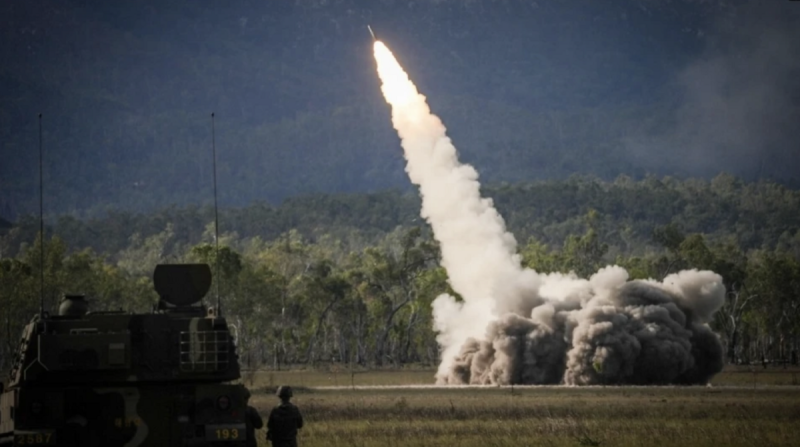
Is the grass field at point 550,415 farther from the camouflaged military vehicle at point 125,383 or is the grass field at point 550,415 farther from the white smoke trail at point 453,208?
the camouflaged military vehicle at point 125,383

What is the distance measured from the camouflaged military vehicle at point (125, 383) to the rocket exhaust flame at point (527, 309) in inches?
1699

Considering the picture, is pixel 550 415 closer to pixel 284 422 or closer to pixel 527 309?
pixel 284 422

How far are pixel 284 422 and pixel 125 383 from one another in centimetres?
257

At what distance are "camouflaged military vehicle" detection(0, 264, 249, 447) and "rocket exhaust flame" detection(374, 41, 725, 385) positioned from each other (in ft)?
142

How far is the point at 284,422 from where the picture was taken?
78.0ft

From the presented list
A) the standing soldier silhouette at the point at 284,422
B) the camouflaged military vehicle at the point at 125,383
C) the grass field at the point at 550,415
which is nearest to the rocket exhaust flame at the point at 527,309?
the grass field at the point at 550,415

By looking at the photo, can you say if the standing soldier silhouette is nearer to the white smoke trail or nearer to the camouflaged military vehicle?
the camouflaged military vehicle

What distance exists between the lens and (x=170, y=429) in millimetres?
22594

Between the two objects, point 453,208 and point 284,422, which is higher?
point 453,208

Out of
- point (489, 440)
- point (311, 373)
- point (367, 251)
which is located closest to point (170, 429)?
point (489, 440)

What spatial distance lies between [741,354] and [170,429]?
107 metres

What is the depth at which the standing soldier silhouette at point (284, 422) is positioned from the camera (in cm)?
2378

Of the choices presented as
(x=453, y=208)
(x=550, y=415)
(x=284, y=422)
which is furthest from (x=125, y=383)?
(x=453, y=208)

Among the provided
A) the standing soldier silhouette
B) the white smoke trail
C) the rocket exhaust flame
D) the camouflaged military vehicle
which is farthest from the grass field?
the camouflaged military vehicle
